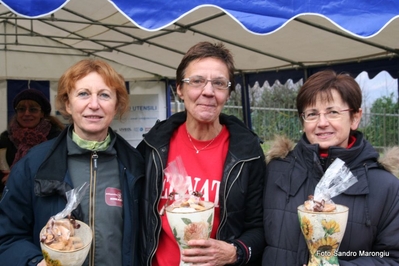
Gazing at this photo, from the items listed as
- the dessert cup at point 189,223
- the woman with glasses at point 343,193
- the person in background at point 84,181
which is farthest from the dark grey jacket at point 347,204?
the person in background at point 84,181

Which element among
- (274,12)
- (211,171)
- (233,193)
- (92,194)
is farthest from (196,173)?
(274,12)

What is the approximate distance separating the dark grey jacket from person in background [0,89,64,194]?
2.83 m

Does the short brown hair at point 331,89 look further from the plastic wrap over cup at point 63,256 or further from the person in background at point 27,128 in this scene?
the person in background at point 27,128

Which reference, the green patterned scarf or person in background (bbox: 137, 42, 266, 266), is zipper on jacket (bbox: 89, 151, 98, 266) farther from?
person in background (bbox: 137, 42, 266, 266)

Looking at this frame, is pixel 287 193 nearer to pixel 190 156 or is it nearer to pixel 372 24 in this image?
pixel 190 156

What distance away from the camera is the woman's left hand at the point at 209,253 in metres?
1.67

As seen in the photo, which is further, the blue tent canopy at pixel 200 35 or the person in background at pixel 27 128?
the person in background at pixel 27 128

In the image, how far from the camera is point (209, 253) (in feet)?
5.64

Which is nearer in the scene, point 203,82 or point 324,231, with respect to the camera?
point 324,231

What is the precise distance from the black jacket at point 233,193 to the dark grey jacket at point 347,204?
0.25ft

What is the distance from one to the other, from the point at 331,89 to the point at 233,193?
64 cm

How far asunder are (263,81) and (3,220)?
20.5ft

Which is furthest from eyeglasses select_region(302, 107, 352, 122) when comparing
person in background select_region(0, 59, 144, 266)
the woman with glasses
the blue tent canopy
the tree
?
the tree

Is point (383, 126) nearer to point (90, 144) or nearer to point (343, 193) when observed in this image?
point (343, 193)
